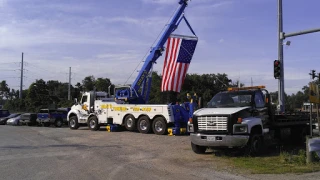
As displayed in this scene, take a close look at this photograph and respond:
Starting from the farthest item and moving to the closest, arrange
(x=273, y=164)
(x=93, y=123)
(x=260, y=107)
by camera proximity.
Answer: (x=93, y=123)
(x=260, y=107)
(x=273, y=164)

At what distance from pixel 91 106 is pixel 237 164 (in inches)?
689

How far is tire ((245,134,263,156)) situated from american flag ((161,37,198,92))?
1250 cm

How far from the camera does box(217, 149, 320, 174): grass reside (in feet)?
31.4

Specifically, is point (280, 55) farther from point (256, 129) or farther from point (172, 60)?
point (256, 129)

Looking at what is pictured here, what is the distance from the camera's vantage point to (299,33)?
69.8 ft

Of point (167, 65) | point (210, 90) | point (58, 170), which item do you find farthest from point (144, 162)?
point (210, 90)

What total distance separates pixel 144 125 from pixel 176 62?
515 centimetres

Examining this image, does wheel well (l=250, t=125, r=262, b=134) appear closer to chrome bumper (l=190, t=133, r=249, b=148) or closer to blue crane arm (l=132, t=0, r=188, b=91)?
chrome bumper (l=190, t=133, r=249, b=148)

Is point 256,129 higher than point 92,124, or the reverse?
point 256,129

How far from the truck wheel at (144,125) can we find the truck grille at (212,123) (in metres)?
9.97

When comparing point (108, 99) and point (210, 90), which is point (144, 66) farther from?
point (210, 90)

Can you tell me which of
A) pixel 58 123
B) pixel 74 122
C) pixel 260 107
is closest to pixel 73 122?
pixel 74 122

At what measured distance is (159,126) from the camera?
21562 mm

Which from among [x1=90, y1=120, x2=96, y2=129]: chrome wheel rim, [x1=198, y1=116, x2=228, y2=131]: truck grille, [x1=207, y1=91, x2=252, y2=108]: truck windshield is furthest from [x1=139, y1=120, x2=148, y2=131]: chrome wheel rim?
[x1=198, y1=116, x2=228, y2=131]: truck grille
